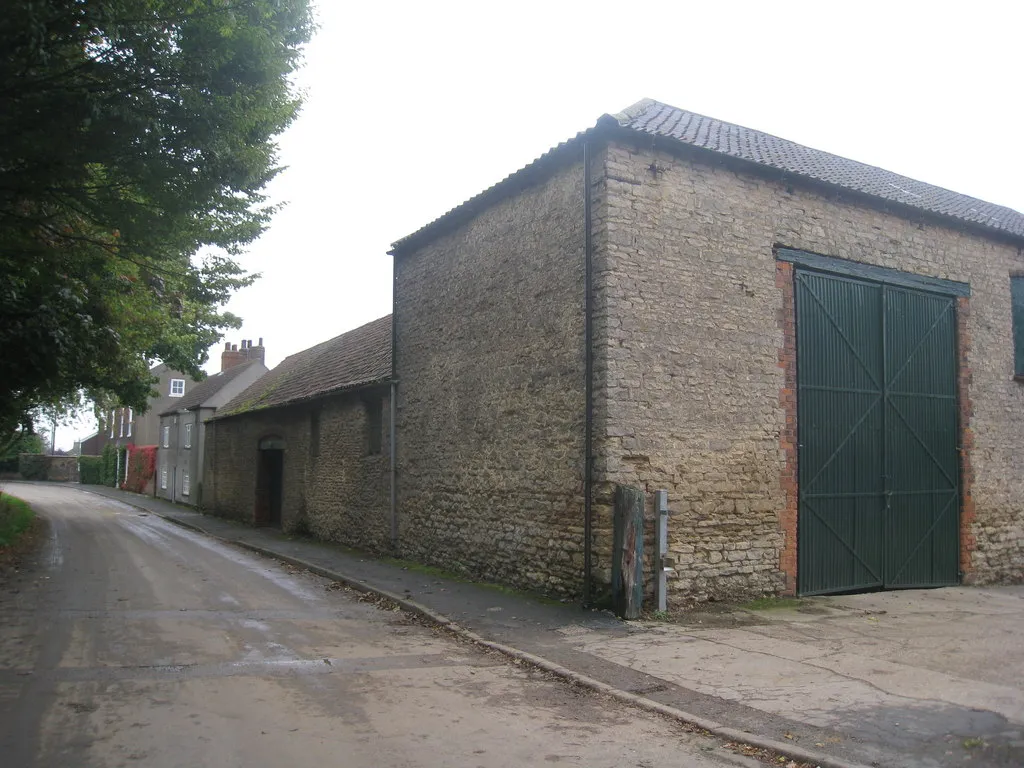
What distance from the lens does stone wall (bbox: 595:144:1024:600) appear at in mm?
10102

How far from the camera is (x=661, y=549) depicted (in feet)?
31.7

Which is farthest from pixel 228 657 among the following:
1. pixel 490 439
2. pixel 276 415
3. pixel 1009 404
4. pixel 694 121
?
pixel 276 415

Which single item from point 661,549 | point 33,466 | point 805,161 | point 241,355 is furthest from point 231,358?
point 661,549

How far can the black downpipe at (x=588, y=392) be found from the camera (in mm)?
10016

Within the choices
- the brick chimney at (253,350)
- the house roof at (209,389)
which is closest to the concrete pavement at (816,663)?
the house roof at (209,389)

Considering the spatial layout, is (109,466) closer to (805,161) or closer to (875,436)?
(805,161)

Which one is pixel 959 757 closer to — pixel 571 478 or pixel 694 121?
pixel 571 478

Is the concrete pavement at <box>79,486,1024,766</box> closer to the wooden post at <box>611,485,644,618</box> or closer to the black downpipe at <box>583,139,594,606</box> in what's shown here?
the wooden post at <box>611,485,644,618</box>

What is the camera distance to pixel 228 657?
300 inches

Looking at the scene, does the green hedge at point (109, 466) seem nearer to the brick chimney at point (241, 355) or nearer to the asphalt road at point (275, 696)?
the brick chimney at point (241, 355)

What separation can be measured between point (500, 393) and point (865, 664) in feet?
21.3

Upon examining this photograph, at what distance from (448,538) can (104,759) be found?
345 inches

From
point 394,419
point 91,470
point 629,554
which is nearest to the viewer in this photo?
point 629,554

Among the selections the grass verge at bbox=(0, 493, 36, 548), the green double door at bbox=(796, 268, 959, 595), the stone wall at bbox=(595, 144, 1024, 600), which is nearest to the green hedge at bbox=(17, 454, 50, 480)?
the grass verge at bbox=(0, 493, 36, 548)
